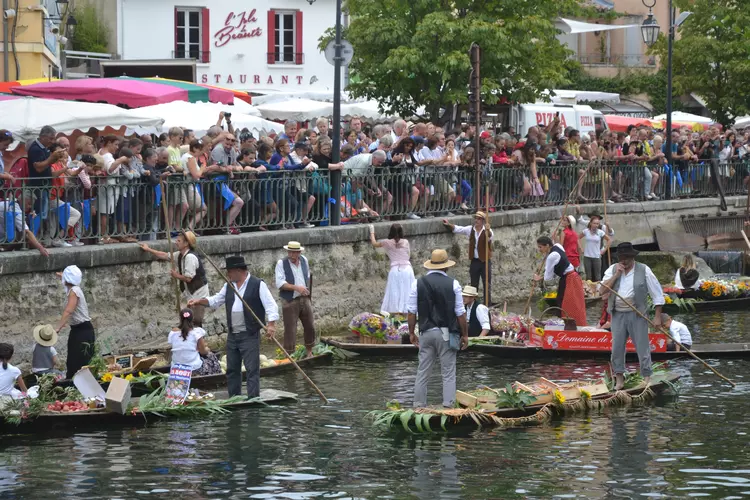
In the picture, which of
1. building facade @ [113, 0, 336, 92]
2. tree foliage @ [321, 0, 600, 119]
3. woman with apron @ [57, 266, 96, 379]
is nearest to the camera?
woman with apron @ [57, 266, 96, 379]

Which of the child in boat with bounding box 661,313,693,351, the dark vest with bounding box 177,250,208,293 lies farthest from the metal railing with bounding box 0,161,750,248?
the child in boat with bounding box 661,313,693,351

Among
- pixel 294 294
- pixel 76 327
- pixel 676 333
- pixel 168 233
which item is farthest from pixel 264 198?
pixel 676 333

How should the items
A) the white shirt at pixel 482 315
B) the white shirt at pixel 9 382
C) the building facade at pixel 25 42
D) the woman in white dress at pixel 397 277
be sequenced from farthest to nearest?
1. the building facade at pixel 25 42
2. the woman in white dress at pixel 397 277
3. the white shirt at pixel 482 315
4. the white shirt at pixel 9 382

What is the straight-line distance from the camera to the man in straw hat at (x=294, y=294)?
18016 millimetres

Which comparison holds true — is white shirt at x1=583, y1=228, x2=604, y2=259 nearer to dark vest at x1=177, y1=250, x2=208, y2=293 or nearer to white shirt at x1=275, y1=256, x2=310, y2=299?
white shirt at x1=275, y1=256, x2=310, y2=299

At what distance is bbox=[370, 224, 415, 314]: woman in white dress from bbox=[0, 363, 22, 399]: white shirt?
7928mm

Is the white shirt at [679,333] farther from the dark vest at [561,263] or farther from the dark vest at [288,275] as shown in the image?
the dark vest at [288,275]

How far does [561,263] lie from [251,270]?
4517 millimetres

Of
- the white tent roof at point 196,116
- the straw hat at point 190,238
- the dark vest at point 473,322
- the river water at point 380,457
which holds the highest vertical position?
the white tent roof at point 196,116

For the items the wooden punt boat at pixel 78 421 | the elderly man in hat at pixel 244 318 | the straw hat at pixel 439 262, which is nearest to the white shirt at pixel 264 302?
the elderly man in hat at pixel 244 318

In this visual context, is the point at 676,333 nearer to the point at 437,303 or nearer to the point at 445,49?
the point at 437,303

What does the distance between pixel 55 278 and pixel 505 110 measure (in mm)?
18914

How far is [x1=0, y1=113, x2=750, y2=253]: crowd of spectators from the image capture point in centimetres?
1716

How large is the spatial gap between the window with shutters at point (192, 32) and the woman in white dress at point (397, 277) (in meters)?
22.6
